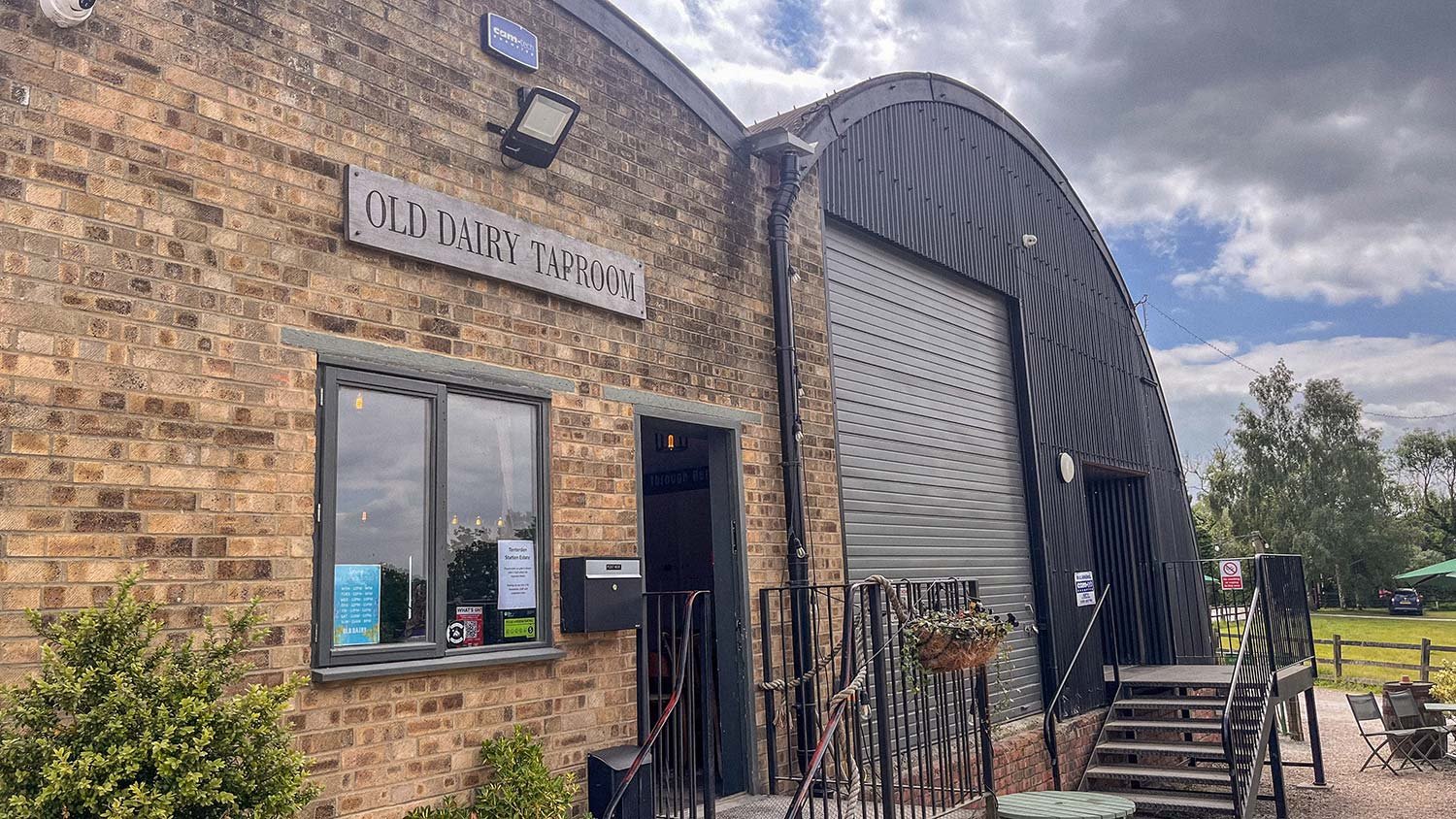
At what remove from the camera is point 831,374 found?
8.05 m

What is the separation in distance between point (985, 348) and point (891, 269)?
6.23ft

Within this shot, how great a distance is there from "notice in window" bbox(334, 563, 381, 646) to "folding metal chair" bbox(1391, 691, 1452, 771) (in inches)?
455

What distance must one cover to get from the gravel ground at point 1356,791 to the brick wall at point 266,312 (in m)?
7.60

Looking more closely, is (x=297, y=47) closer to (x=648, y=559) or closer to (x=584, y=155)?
(x=584, y=155)

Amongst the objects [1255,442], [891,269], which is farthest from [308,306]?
[1255,442]

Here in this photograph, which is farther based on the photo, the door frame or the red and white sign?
the red and white sign

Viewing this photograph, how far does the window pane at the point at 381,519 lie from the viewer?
465cm

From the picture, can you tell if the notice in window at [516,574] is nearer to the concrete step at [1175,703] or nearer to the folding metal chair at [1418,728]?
the concrete step at [1175,703]

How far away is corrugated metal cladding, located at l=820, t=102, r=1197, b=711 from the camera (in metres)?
9.41

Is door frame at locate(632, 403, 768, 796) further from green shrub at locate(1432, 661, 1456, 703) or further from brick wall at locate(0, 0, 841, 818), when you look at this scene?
green shrub at locate(1432, 661, 1456, 703)

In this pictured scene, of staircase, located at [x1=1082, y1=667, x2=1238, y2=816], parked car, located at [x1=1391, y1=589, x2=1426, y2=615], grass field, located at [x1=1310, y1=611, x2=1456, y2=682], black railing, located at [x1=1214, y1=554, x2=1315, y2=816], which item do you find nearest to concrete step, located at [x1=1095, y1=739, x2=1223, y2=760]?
staircase, located at [x1=1082, y1=667, x2=1238, y2=816]

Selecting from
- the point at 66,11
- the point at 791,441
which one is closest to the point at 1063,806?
the point at 791,441

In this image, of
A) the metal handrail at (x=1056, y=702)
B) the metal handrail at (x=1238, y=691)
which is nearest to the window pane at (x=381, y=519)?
the metal handrail at (x=1056, y=702)

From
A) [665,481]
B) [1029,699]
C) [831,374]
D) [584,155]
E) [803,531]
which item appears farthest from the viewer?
[1029,699]
